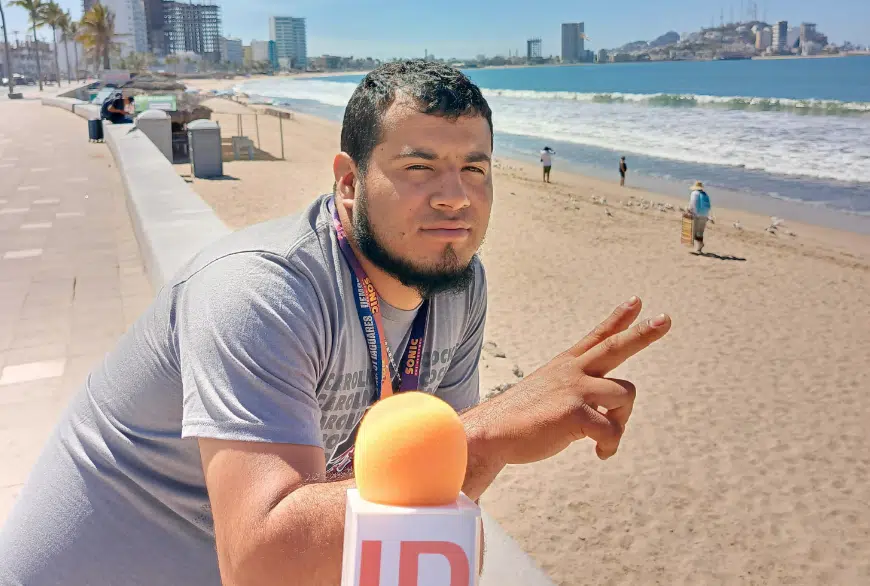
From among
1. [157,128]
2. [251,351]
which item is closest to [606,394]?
[251,351]

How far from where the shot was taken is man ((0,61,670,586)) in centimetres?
111

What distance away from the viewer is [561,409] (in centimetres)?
113

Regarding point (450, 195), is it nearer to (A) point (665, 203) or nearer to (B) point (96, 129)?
(B) point (96, 129)

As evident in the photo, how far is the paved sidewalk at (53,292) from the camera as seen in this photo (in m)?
3.74

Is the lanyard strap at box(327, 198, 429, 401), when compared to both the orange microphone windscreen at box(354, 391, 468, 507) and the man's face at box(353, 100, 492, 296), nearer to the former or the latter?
the man's face at box(353, 100, 492, 296)

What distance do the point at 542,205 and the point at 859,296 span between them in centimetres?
839

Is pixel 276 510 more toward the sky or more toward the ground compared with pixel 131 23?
more toward the ground

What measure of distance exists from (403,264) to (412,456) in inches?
28.9

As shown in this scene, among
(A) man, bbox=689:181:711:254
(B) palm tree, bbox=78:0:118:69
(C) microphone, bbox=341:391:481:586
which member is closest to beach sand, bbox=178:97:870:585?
(A) man, bbox=689:181:711:254

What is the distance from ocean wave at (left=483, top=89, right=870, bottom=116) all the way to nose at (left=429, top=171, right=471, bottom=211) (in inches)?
1846

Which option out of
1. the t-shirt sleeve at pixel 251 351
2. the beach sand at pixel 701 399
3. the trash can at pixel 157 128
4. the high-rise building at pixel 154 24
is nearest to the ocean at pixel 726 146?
the beach sand at pixel 701 399

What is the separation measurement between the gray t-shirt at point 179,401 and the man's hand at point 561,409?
28 centimetres

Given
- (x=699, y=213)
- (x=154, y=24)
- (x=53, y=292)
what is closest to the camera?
(x=53, y=292)

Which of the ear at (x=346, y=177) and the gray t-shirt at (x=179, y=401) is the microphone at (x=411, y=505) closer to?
the gray t-shirt at (x=179, y=401)
